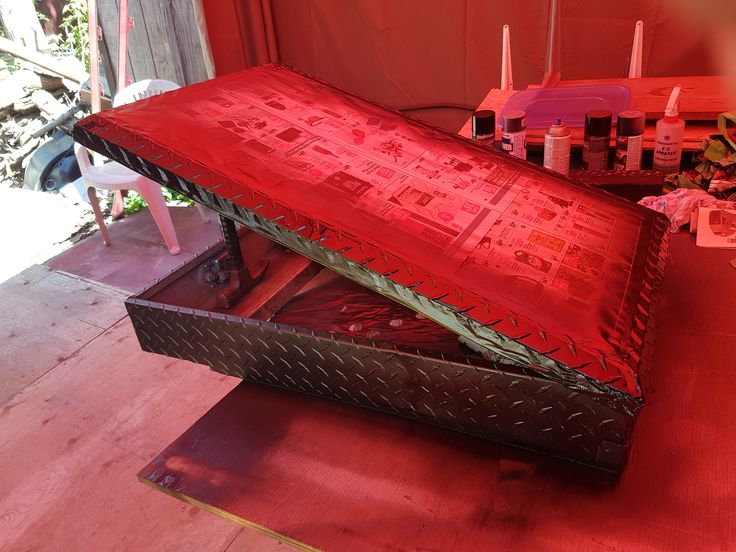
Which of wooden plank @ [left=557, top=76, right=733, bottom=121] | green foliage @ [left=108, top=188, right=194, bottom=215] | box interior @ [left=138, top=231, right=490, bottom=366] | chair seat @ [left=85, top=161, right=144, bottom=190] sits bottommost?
green foliage @ [left=108, top=188, right=194, bottom=215]

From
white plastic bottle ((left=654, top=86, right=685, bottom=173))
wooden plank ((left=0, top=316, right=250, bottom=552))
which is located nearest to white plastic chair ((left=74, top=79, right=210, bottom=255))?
wooden plank ((left=0, top=316, right=250, bottom=552))

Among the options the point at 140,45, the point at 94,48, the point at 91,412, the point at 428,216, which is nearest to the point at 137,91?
the point at 94,48

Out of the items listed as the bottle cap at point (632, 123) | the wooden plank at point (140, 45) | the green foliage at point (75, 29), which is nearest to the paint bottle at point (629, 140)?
the bottle cap at point (632, 123)

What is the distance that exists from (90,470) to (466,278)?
165 centimetres

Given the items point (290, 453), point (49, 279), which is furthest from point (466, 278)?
point (49, 279)

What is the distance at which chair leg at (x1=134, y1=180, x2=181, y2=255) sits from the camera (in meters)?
2.84

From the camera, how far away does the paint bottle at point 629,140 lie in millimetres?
1277

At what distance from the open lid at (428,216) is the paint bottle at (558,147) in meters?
0.38

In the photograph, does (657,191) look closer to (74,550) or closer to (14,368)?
(74,550)

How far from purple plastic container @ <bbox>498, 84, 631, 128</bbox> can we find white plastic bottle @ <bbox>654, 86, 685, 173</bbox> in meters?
0.20

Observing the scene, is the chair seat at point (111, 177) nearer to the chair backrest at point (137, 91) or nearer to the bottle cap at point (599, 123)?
the chair backrest at point (137, 91)

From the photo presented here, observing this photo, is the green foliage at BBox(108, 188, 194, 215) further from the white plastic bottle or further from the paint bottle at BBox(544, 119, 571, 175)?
the white plastic bottle

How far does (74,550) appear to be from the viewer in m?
1.58

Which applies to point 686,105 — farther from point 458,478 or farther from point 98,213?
point 98,213
